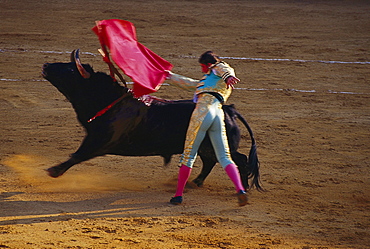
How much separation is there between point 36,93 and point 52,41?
3.33 m

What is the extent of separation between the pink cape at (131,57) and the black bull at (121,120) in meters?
0.30

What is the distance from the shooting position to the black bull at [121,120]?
5934mm

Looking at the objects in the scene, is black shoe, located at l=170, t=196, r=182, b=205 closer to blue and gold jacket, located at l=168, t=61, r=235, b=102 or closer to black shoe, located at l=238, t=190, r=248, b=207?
black shoe, located at l=238, t=190, r=248, b=207

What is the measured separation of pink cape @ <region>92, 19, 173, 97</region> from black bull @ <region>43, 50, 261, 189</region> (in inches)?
11.7

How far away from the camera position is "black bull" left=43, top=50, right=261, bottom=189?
593cm

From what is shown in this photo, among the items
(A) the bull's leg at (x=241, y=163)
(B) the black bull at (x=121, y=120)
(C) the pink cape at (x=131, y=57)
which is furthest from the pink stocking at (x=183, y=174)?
(C) the pink cape at (x=131, y=57)

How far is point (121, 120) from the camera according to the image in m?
5.95

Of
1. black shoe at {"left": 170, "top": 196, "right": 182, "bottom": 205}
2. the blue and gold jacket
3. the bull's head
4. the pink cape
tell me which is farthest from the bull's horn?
black shoe at {"left": 170, "top": 196, "right": 182, "bottom": 205}

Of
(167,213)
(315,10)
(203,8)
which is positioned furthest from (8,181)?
(315,10)

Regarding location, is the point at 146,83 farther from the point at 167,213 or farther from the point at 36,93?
the point at 36,93

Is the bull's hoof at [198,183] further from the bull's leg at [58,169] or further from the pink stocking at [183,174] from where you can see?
the bull's leg at [58,169]

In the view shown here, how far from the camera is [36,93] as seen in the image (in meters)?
9.80

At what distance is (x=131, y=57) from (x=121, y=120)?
649 millimetres

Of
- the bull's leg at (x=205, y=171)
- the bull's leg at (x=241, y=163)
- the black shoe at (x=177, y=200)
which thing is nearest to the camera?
→ the black shoe at (x=177, y=200)
